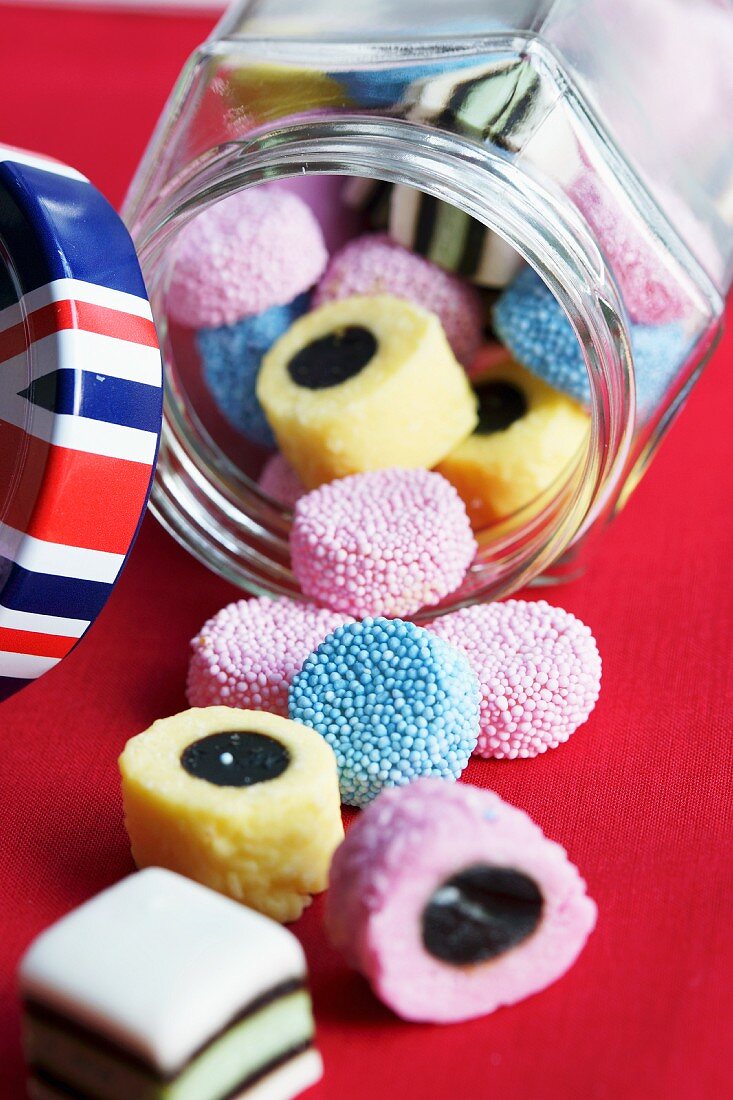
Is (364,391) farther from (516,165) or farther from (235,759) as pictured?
(235,759)

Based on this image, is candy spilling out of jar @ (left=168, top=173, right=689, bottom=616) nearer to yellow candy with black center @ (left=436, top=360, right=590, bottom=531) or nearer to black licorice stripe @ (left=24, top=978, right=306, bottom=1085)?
yellow candy with black center @ (left=436, top=360, right=590, bottom=531)

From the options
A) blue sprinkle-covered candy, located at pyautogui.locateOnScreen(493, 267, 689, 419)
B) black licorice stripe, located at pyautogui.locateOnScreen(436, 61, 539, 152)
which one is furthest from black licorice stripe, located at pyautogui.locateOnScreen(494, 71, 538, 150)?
blue sprinkle-covered candy, located at pyautogui.locateOnScreen(493, 267, 689, 419)

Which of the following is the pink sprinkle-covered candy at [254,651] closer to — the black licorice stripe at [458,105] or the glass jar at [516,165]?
the glass jar at [516,165]

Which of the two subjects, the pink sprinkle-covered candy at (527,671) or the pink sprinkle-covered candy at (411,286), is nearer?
the pink sprinkle-covered candy at (527,671)

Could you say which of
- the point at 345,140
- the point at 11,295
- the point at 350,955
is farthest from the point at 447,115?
the point at 350,955

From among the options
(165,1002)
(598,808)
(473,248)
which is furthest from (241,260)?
(165,1002)

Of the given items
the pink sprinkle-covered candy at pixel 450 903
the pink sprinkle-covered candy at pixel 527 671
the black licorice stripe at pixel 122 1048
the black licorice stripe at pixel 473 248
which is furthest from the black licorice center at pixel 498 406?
the black licorice stripe at pixel 122 1048
